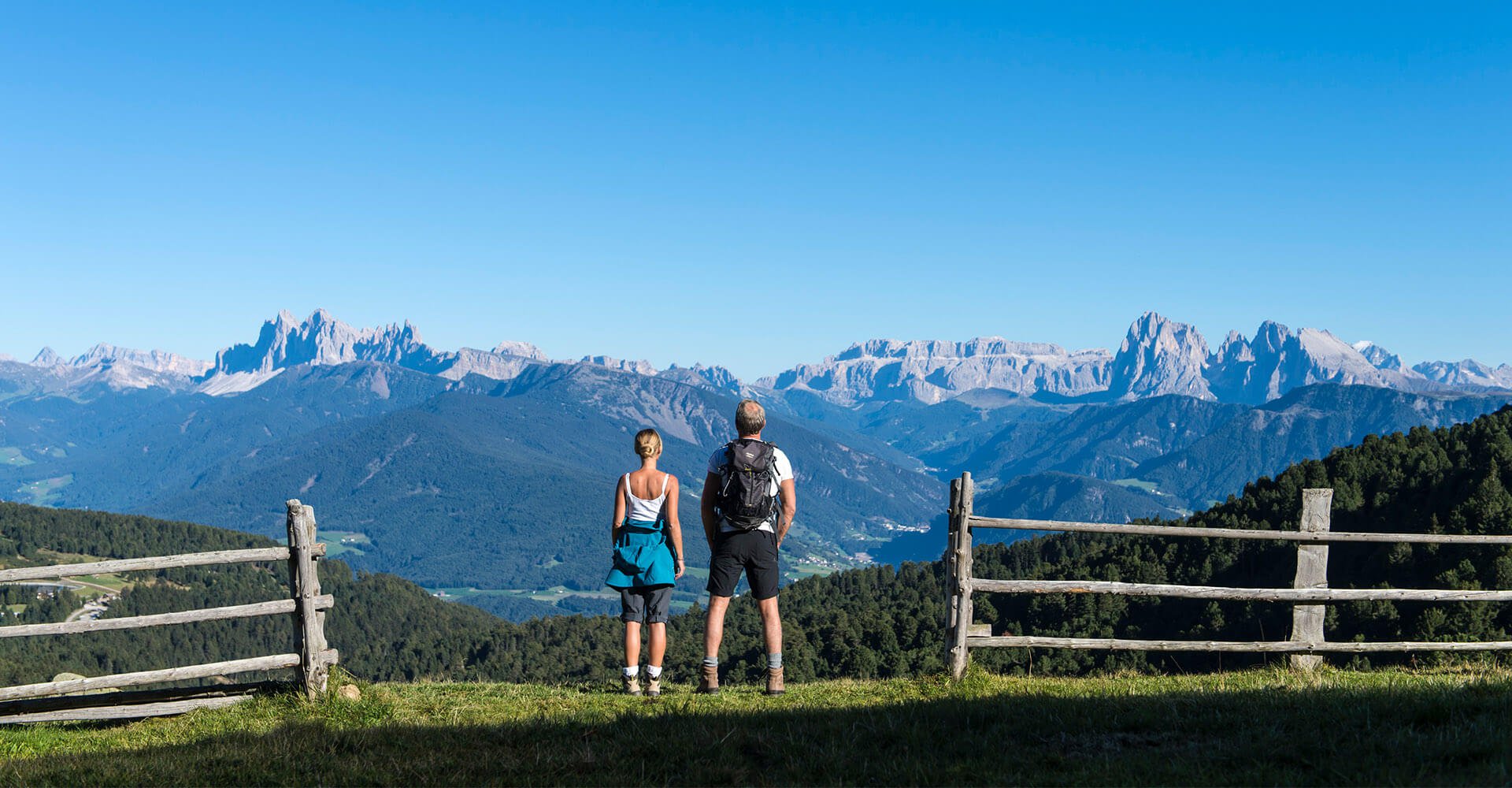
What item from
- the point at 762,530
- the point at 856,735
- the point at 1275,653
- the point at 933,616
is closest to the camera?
the point at 856,735

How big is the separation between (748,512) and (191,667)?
19.5 ft

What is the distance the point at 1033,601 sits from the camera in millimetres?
74500

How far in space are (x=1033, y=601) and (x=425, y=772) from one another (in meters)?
72.6

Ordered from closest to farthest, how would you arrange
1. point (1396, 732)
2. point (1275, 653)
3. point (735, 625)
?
point (1396, 732) → point (1275, 653) → point (735, 625)

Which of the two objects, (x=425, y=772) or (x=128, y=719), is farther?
(x=128, y=719)

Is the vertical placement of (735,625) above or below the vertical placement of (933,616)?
below

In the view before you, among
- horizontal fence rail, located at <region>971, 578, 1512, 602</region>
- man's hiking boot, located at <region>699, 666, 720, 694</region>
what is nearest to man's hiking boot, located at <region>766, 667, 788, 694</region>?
man's hiking boot, located at <region>699, 666, 720, 694</region>

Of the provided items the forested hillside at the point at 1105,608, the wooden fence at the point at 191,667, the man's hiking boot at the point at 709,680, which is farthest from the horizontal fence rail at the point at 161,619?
the forested hillside at the point at 1105,608

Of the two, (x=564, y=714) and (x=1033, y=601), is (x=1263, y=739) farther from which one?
(x=1033, y=601)

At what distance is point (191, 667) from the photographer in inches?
398

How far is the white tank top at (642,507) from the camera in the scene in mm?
9680

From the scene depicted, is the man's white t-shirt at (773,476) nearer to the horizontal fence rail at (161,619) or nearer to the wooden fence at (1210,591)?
the wooden fence at (1210,591)

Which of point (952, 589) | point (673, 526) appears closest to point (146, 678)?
point (673, 526)

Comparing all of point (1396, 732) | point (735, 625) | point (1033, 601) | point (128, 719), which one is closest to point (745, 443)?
point (1396, 732)
